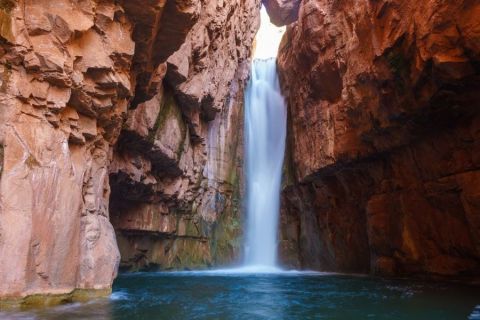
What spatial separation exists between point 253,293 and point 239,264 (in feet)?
56.3

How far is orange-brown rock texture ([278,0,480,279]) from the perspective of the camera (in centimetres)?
1478

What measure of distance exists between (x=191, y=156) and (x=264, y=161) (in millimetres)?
7598

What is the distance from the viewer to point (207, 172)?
96.4 ft

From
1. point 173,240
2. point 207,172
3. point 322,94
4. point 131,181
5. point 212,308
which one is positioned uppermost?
point 322,94

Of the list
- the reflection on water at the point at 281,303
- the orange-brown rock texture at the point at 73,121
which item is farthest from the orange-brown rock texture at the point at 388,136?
the orange-brown rock texture at the point at 73,121

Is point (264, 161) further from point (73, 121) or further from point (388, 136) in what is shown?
point (73, 121)

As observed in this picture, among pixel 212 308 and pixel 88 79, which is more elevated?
pixel 88 79

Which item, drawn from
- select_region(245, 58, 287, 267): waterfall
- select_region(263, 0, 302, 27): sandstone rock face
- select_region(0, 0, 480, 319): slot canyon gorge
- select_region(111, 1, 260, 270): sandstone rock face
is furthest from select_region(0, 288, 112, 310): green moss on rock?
select_region(263, 0, 302, 27): sandstone rock face

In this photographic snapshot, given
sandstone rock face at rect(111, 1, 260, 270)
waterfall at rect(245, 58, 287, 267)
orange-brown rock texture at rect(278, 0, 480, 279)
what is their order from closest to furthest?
1. orange-brown rock texture at rect(278, 0, 480, 279)
2. sandstone rock face at rect(111, 1, 260, 270)
3. waterfall at rect(245, 58, 287, 267)

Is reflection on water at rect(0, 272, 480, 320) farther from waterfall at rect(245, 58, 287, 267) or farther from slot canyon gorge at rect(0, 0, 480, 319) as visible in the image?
waterfall at rect(245, 58, 287, 267)

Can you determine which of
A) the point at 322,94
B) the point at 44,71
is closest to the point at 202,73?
the point at 322,94

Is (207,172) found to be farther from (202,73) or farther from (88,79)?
(88,79)

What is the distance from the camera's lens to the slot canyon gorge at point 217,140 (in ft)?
33.8

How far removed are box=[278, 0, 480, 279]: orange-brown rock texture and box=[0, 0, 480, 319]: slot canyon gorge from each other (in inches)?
2.9
